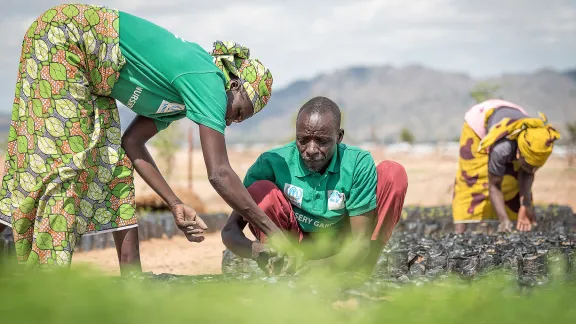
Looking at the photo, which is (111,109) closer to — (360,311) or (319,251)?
(319,251)

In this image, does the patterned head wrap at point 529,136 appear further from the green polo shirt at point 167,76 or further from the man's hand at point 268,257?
the green polo shirt at point 167,76

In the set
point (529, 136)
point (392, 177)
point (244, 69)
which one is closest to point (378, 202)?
point (392, 177)

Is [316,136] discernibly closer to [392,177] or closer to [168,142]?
[392,177]

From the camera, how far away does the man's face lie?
4.40 metres

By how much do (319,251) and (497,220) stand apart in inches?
A: 253

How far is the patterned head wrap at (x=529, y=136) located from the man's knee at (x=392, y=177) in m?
3.72

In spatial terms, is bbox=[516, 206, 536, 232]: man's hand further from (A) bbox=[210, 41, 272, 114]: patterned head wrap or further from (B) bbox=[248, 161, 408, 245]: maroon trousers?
(A) bbox=[210, 41, 272, 114]: patterned head wrap

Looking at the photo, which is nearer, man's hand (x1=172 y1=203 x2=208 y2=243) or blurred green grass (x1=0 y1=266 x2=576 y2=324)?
blurred green grass (x1=0 y1=266 x2=576 y2=324)

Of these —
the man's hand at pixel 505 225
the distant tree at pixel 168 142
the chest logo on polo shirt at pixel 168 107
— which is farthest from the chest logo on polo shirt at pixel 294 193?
the distant tree at pixel 168 142

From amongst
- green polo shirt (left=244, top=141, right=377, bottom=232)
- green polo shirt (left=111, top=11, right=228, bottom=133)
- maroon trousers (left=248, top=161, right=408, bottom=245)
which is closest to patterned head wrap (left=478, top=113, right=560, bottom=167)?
maroon trousers (left=248, top=161, right=408, bottom=245)

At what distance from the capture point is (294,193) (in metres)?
4.63

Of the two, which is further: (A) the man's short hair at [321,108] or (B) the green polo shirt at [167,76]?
(A) the man's short hair at [321,108]

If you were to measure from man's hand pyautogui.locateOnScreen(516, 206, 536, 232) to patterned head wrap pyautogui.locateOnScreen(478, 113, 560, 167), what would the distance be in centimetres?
63

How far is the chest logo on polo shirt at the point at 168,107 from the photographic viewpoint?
13.6 ft
